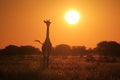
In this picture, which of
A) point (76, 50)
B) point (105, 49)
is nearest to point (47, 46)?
point (105, 49)

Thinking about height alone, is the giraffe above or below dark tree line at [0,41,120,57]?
below

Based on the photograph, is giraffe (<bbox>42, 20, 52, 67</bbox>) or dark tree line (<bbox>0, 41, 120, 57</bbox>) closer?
giraffe (<bbox>42, 20, 52, 67</bbox>)

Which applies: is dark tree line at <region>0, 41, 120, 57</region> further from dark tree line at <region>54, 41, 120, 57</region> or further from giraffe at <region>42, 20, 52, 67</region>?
giraffe at <region>42, 20, 52, 67</region>

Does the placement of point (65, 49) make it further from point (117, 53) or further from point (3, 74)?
point (3, 74)

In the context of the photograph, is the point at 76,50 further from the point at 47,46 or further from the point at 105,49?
the point at 47,46

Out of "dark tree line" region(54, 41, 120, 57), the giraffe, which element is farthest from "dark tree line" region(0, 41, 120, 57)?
the giraffe

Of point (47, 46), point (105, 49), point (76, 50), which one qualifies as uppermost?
point (76, 50)

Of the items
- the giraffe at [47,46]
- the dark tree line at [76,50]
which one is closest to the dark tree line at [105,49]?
the dark tree line at [76,50]

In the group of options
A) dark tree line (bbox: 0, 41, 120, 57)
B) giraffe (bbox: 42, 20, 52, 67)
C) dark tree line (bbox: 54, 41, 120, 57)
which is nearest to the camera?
giraffe (bbox: 42, 20, 52, 67)

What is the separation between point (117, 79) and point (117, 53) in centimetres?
7179

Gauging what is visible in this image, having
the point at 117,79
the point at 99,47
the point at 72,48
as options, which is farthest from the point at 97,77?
the point at 72,48

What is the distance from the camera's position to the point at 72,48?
433 feet

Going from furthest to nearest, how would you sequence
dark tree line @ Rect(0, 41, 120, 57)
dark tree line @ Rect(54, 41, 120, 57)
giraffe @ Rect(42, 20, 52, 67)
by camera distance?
dark tree line @ Rect(0, 41, 120, 57), dark tree line @ Rect(54, 41, 120, 57), giraffe @ Rect(42, 20, 52, 67)

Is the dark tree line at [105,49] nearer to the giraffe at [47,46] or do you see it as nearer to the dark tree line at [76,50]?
the dark tree line at [76,50]
